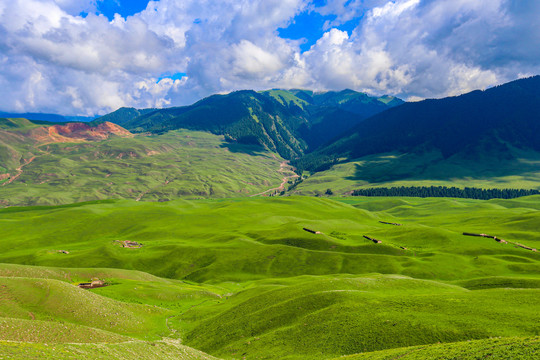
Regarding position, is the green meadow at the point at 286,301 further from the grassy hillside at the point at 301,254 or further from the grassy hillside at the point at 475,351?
the grassy hillside at the point at 301,254

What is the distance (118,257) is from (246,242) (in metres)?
55.5

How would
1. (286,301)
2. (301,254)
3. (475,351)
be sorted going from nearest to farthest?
(475,351)
(286,301)
(301,254)

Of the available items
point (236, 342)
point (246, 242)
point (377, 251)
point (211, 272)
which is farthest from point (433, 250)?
point (236, 342)

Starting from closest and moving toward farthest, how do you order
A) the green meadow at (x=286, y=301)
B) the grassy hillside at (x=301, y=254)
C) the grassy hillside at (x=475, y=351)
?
the grassy hillside at (x=475, y=351) → the green meadow at (x=286, y=301) → the grassy hillside at (x=301, y=254)

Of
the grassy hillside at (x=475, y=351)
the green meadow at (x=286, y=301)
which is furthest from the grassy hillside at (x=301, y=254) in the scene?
the grassy hillside at (x=475, y=351)

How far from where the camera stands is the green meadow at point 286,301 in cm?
4227

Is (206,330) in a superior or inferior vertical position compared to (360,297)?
inferior

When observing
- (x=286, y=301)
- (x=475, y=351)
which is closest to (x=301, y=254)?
(x=286, y=301)

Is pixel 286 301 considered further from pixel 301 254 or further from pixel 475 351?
pixel 301 254

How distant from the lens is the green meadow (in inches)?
1664

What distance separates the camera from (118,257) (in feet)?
424

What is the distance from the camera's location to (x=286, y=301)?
63.2m

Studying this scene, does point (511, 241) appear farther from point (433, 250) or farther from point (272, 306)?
point (272, 306)

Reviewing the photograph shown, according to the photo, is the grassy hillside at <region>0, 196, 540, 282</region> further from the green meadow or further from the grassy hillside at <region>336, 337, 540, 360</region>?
the grassy hillside at <region>336, 337, 540, 360</region>
